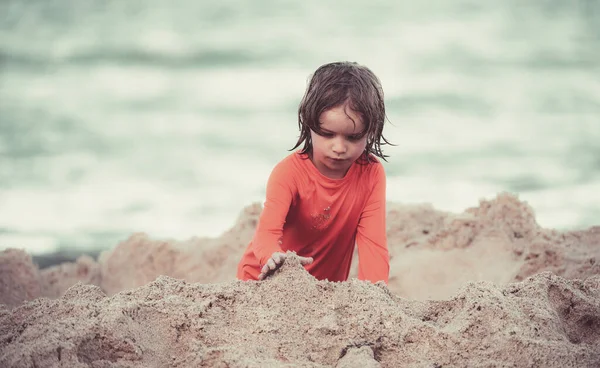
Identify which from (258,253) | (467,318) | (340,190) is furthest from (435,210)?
(467,318)

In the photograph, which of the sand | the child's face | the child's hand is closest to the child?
the child's face

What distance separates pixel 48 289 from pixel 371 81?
295 cm

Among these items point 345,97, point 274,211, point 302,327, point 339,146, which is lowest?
point 302,327

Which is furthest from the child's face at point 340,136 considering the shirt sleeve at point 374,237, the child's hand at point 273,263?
the child's hand at point 273,263

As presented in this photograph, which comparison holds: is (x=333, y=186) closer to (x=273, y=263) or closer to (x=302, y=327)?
(x=273, y=263)

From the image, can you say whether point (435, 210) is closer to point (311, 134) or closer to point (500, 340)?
point (311, 134)

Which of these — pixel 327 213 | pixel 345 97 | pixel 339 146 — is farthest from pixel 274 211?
pixel 345 97

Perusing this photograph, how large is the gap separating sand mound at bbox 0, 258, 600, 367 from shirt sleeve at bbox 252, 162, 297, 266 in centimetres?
52

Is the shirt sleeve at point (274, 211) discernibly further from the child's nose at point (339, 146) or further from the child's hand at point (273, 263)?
the child's hand at point (273, 263)

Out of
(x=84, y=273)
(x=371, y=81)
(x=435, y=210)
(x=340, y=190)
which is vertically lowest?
(x=84, y=273)

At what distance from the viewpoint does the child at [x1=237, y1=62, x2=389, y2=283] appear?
2.84 meters

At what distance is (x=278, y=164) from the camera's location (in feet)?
10.2

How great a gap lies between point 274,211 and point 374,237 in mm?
467

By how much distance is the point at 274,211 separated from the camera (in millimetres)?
2969
